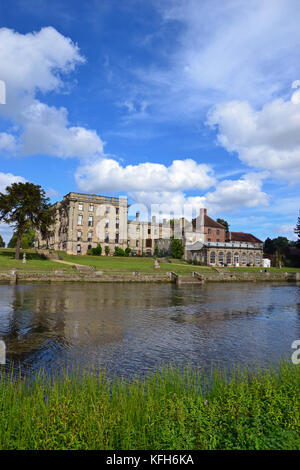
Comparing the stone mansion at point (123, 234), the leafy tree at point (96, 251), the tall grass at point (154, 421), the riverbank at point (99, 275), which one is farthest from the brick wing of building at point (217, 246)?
the tall grass at point (154, 421)

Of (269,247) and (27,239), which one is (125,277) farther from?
(269,247)

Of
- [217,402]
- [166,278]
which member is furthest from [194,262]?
[217,402]

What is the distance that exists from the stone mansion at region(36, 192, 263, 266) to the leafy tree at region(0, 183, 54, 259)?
2109cm

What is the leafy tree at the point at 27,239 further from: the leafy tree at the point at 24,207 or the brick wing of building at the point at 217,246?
the brick wing of building at the point at 217,246

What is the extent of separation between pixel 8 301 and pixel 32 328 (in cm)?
921

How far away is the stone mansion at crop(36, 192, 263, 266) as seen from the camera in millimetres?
78938

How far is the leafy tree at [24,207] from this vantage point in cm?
5338

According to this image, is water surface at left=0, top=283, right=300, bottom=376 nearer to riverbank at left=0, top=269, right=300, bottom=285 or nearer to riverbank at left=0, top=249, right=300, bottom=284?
riverbank at left=0, top=269, right=300, bottom=285

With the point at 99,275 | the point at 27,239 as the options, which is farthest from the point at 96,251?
the point at 27,239

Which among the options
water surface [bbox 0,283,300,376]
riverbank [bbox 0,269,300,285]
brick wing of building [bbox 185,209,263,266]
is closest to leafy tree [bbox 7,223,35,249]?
riverbank [bbox 0,269,300,285]

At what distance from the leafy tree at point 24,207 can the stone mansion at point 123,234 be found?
2109cm

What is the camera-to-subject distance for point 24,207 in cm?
5456

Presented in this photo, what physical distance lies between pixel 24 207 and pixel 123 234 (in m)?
35.2
